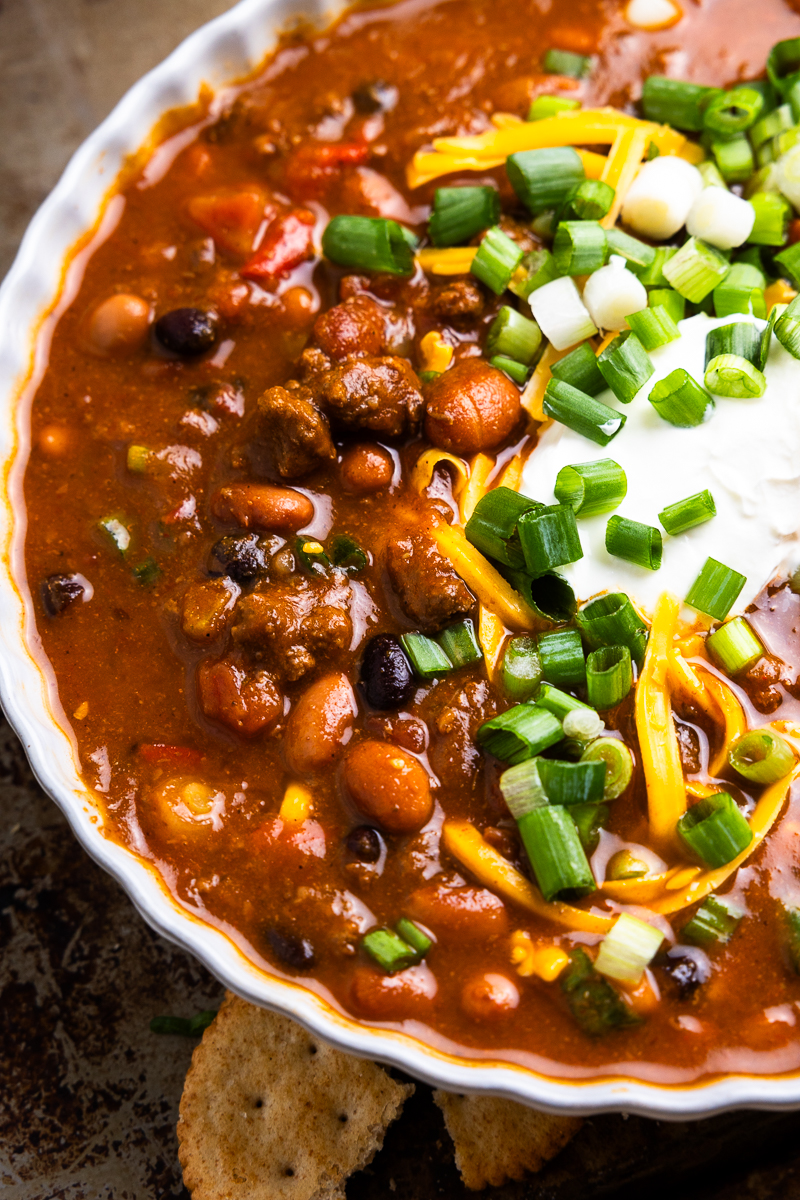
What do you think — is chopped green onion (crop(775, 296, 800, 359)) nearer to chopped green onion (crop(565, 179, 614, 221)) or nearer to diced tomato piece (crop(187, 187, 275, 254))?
chopped green onion (crop(565, 179, 614, 221))

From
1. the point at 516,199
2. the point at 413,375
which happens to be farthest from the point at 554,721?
the point at 516,199

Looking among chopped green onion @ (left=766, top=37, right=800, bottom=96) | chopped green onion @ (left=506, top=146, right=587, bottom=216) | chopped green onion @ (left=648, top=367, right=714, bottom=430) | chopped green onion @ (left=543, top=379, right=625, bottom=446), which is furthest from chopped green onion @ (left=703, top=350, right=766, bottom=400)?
chopped green onion @ (left=766, top=37, right=800, bottom=96)

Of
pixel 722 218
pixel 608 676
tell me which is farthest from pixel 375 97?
pixel 608 676

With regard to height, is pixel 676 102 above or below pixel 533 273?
above

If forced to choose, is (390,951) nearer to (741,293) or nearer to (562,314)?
(562,314)

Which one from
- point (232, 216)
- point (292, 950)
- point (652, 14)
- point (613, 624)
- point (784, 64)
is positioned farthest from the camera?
point (652, 14)

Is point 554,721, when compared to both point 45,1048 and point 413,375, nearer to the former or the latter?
point 413,375
